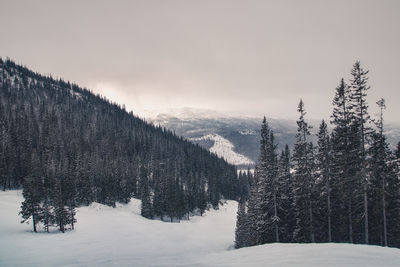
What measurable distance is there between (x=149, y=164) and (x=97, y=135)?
44594mm

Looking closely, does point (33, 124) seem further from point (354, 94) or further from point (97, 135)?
point (354, 94)

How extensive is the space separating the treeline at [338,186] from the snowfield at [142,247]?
12278mm

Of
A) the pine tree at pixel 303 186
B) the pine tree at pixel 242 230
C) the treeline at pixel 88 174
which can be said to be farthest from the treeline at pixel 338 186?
the treeline at pixel 88 174

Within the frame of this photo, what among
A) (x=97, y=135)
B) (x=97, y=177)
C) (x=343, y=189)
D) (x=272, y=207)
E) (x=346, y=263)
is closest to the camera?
(x=346, y=263)

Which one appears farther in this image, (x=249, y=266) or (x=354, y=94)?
(x=354, y=94)

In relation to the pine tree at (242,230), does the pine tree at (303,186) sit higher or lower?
higher

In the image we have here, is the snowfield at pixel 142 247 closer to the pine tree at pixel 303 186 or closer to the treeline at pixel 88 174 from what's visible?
the treeline at pixel 88 174

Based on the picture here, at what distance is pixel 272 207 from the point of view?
3472cm

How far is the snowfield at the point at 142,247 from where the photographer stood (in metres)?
13.1

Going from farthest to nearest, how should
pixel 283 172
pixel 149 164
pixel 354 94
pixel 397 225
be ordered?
pixel 149 164 → pixel 283 172 → pixel 397 225 → pixel 354 94

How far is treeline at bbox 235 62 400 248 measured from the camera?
88.3 ft

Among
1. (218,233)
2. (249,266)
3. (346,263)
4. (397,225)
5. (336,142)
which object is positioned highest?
(336,142)

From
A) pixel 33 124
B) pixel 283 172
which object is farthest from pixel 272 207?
pixel 33 124

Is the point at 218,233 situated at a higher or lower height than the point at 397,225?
lower
